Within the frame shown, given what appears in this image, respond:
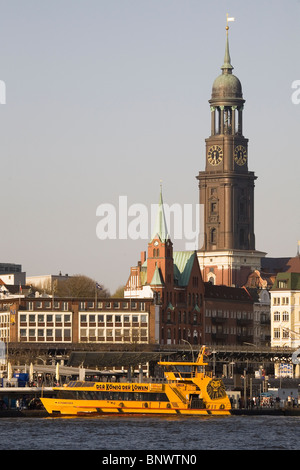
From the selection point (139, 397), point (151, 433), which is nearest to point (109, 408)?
point (139, 397)

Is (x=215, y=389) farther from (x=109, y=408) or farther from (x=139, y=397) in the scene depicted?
(x=109, y=408)

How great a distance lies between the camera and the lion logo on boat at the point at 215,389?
588 feet

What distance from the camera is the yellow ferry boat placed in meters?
177

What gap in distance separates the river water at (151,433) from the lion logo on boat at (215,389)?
8.10ft

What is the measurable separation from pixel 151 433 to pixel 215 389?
87.1ft

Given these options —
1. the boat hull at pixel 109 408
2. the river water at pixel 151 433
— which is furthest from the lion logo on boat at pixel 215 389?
the river water at pixel 151 433

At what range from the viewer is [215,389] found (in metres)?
180

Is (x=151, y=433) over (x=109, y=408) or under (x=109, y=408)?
under
